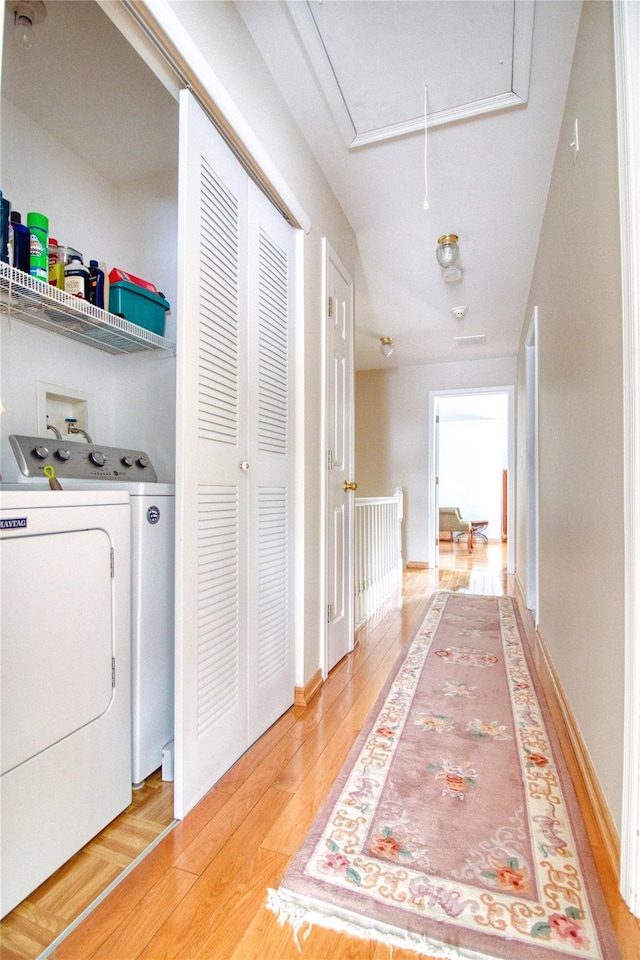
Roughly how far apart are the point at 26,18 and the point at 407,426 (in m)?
4.80

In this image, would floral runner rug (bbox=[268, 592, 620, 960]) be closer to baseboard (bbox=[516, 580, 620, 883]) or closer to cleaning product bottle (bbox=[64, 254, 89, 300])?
baseboard (bbox=[516, 580, 620, 883])

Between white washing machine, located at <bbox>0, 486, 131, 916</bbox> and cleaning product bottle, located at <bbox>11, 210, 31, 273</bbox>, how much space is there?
659mm

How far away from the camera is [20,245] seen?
1312 mm

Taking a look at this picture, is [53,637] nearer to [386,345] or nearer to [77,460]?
[77,460]

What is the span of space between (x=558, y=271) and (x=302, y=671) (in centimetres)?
216

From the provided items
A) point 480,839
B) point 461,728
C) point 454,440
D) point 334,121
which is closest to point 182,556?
point 480,839

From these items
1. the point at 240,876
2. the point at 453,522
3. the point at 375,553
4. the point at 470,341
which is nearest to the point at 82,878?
the point at 240,876

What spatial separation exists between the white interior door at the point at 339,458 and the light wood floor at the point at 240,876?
2.11 ft

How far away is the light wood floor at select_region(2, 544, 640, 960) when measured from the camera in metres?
0.88

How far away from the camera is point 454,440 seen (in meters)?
9.30

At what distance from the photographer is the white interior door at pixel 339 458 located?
7.57 ft

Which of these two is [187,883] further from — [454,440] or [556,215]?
[454,440]

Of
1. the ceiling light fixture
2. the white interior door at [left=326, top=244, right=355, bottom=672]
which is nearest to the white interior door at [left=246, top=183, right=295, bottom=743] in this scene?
→ the white interior door at [left=326, top=244, right=355, bottom=672]

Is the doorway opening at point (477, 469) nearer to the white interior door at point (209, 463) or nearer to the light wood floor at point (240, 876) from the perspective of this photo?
the light wood floor at point (240, 876)
